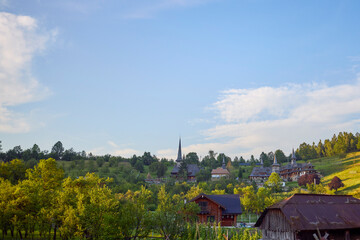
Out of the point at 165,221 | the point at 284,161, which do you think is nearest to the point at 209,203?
the point at 165,221

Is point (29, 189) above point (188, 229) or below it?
above

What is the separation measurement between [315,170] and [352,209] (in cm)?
10628

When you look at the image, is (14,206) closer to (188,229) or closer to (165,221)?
(165,221)

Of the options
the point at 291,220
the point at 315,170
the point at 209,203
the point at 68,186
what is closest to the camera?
the point at 291,220

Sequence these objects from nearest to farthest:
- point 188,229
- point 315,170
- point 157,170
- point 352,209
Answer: point 352,209, point 188,229, point 315,170, point 157,170

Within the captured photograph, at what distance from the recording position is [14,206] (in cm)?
3719

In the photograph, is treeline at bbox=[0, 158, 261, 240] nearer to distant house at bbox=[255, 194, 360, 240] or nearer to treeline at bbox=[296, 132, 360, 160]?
distant house at bbox=[255, 194, 360, 240]

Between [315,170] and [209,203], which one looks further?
[315,170]

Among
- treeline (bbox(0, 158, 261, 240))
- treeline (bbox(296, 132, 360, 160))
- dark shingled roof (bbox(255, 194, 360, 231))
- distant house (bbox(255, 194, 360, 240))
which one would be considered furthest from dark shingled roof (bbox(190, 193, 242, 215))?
treeline (bbox(296, 132, 360, 160))

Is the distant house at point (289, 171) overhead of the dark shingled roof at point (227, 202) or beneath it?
overhead

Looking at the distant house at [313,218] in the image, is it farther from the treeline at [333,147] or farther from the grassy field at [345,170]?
the treeline at [333,147]

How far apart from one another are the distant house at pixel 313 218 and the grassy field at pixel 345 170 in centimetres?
6023

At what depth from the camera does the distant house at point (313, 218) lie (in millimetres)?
30547

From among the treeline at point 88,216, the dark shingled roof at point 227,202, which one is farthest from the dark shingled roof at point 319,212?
the dark shingled roof at point 227,202
